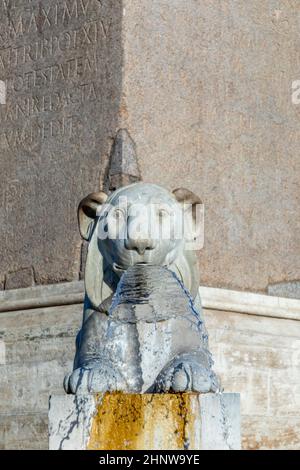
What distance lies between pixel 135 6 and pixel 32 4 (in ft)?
3.15

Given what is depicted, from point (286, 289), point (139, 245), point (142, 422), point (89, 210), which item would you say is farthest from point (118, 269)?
point (286, 289)

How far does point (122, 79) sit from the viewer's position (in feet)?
30.9

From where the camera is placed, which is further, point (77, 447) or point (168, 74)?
point (168, 74)

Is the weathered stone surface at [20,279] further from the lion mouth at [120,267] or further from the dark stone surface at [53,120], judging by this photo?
the lion mouth at [120,267]

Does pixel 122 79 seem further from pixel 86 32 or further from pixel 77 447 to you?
pixel 77 447

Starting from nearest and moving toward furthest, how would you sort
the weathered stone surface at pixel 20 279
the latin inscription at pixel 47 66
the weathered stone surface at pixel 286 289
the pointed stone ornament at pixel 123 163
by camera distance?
the pointed stone ornament at pixel 123 163 < the latin inscription at pixel 47 66 < the weathered stone surface at pixel 20 279 < the weathered stone surface at pixel 286 289

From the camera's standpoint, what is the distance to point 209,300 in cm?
959

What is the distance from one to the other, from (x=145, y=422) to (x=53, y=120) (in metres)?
4.32

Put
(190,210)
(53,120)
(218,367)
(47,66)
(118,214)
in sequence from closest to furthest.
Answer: (118,214)
(190,210)
(218,367)
(53,120)
(47,66)

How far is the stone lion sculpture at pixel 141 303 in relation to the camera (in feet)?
20.5

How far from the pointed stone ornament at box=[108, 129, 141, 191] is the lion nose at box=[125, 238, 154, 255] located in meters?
2.65

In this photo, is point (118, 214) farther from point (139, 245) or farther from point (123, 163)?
point (123, 163)

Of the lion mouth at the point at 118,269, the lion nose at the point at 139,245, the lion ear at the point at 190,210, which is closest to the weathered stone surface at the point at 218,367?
the lion ear at the point at 190,210

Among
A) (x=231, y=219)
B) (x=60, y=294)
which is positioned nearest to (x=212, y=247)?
(x=231, y=219)
